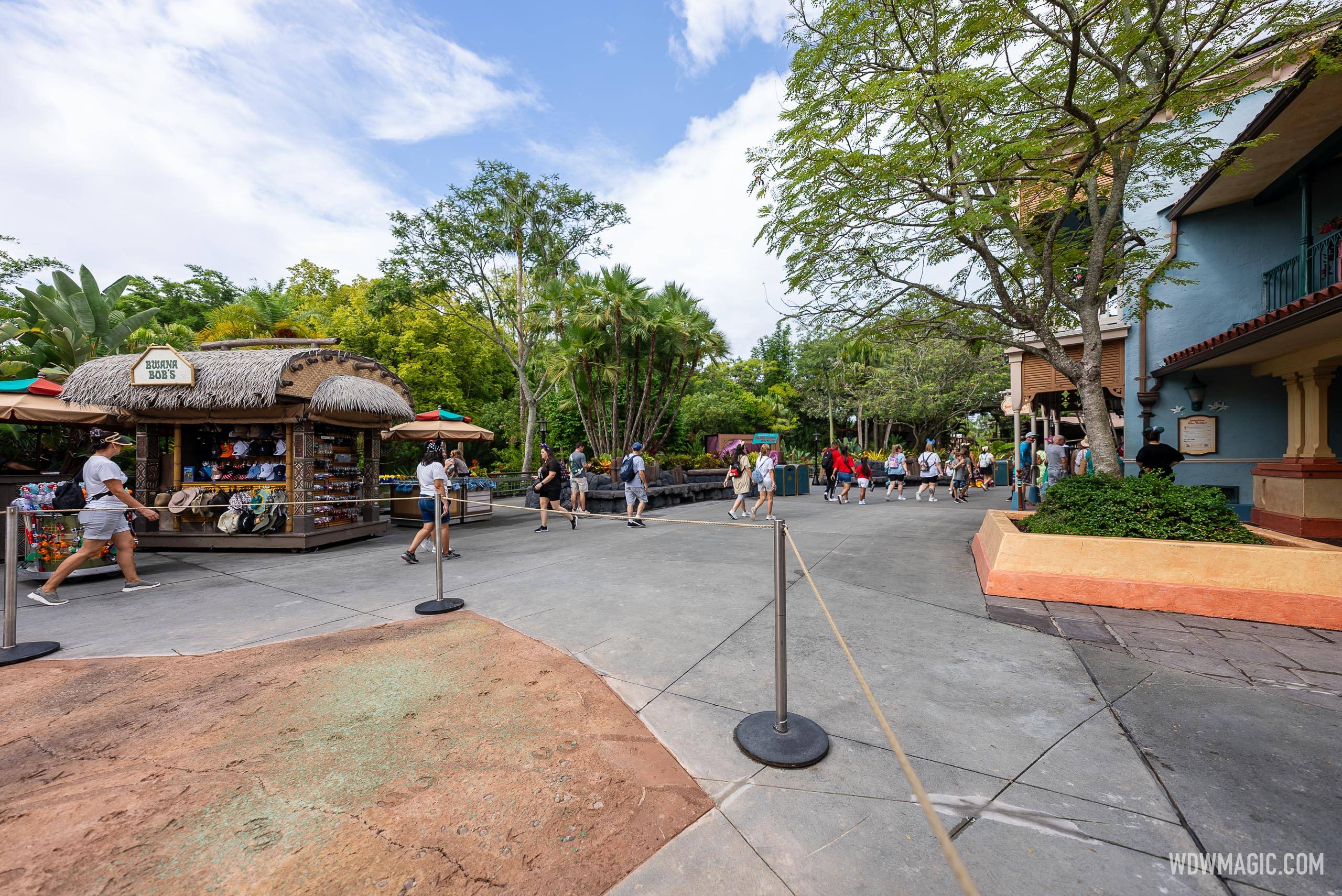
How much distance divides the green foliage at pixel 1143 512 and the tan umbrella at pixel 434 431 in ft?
40.1

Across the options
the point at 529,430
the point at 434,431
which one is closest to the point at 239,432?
the point at 434,431

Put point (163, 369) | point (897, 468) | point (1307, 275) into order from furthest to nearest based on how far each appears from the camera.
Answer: point (897, 468), point (163, 369), point (1307, 275)

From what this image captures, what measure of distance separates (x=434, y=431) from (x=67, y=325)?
10.6m

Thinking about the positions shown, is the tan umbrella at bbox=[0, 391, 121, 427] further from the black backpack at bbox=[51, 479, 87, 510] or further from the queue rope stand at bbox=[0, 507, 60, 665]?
the queue rope stand at bbox=[0, 507, 60, 665]

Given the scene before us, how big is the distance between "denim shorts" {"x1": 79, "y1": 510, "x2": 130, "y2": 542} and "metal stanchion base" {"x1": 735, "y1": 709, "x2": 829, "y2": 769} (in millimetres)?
7370

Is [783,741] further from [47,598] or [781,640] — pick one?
[47,598]

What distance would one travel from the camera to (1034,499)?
1404 centimetres

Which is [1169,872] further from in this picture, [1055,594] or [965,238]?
[965,238]

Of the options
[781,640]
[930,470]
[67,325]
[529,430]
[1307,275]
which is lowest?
[781,640]

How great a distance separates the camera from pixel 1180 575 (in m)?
4.94

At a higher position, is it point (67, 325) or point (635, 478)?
point (67, 325)

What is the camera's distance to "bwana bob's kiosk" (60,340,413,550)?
8562 millimetres

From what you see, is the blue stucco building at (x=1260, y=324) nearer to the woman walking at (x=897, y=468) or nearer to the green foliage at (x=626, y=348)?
the woman walking at (x=897, y=468)

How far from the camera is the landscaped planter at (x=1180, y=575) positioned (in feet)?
15.0
